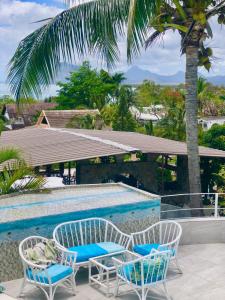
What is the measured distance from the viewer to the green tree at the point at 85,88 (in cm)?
5019

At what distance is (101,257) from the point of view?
26.7 ft

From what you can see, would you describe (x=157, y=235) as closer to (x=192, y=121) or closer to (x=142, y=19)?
(x=192, y=121)

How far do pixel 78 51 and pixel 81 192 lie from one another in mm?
3455

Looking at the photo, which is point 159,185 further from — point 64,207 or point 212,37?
point 64,207

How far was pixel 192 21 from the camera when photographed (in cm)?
1166

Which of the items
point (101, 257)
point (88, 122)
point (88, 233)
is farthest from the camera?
point (88, 122)

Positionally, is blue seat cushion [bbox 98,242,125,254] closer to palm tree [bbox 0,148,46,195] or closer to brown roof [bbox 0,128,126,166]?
palm tree [bbox 0,148,46,195]

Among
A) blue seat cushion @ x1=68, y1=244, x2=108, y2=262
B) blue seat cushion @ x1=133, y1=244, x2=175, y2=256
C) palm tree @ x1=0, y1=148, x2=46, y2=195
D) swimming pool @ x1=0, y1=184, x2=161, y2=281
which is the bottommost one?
blue seat cushion @ x1=133, y1=244, x2=175, y2=256

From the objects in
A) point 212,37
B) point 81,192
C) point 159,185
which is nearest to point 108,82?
point 159,185

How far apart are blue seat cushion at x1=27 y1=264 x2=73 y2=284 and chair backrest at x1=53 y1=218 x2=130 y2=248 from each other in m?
0.90

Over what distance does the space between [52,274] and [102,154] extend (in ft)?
18.4

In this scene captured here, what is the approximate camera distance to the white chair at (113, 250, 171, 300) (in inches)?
286

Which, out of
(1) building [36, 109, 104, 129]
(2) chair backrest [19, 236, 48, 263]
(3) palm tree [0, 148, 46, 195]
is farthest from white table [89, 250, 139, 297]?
(1) building [36, 109, 104, 129]

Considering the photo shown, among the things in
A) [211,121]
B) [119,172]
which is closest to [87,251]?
[119,172]
